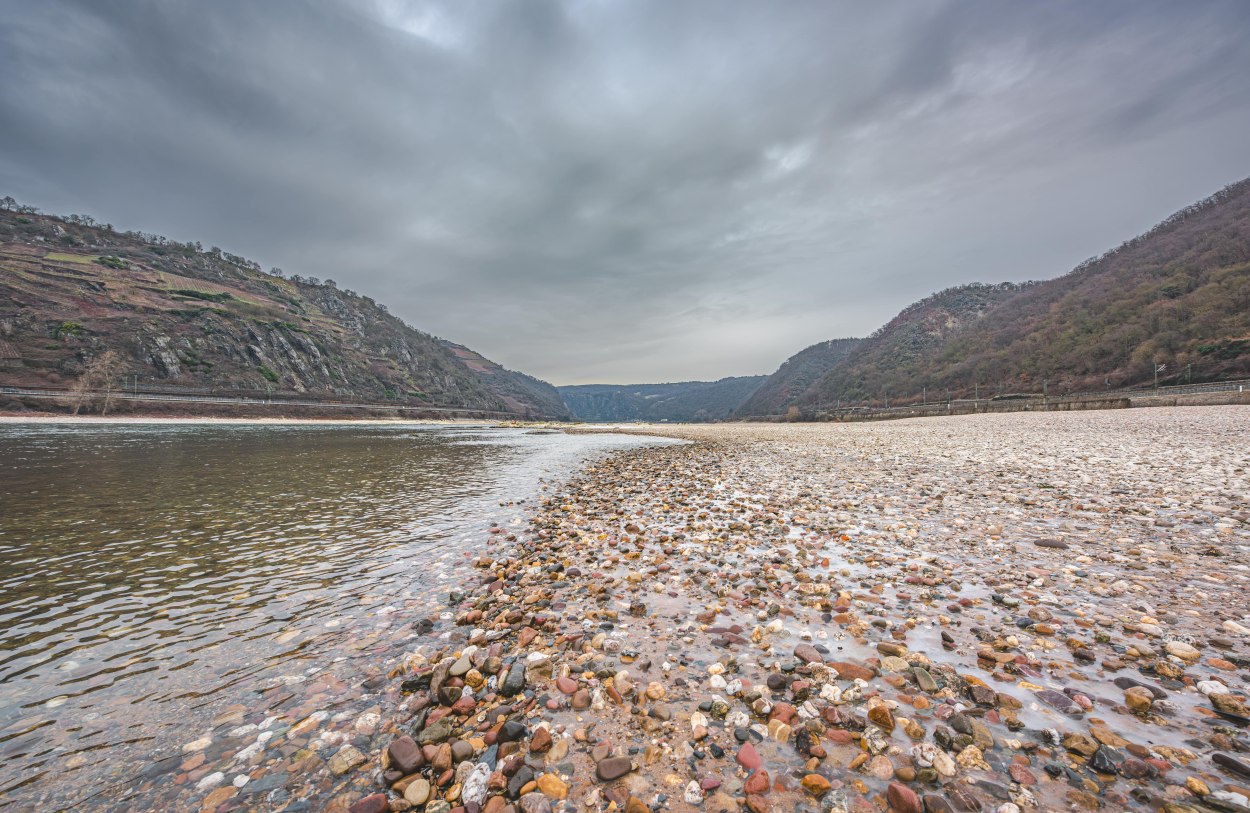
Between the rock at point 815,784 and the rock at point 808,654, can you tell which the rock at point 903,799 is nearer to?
the rock at point 815,784

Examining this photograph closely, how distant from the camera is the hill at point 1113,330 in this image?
78.9m

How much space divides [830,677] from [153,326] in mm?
173100

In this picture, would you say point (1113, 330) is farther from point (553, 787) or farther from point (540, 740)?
point (553, 787)

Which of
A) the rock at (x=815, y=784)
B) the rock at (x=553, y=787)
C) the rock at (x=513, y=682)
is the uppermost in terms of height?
the rock at (x=815, y=784)

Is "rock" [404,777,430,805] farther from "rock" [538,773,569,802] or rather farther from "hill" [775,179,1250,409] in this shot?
"hill" [775,179,1250,409]

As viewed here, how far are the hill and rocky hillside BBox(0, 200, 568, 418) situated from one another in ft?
599

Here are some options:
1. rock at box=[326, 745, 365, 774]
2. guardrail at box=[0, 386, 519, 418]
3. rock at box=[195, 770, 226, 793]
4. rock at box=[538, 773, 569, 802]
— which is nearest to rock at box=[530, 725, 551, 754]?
rock at box=[538, 773, 569, 802]

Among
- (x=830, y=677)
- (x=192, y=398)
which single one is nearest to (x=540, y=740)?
(x=830, y=677)

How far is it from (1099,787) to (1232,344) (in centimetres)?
11832

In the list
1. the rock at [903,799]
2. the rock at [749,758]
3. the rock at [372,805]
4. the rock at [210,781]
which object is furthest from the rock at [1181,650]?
the rock at [210,781]

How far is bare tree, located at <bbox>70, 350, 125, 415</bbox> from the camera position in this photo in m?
79.0

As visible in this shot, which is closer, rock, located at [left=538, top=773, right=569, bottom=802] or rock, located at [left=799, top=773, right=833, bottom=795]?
rock, located at [left=799, top=773, right=833, bottom=795]

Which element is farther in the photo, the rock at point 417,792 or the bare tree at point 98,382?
the bare tree at point 98,382

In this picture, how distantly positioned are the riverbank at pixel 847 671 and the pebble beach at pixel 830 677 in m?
0.02
